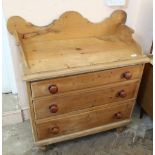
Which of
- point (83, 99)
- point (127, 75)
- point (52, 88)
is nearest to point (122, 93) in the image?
point (127, 75)

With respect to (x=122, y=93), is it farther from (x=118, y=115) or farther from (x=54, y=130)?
(x=54, y=130)

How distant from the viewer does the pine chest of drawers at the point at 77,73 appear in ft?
4.24

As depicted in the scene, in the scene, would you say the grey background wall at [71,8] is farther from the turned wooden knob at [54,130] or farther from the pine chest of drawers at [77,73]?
the turned wooden knob at [54,130]

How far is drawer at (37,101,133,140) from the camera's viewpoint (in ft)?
4.88

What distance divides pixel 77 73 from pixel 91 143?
0.70 meters

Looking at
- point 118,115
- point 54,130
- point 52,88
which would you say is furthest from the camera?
point 118,115

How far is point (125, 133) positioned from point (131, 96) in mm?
386

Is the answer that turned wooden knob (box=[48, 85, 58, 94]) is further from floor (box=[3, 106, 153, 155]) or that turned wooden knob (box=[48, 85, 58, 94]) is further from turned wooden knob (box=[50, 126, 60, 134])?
floor (box=[3, 106, 153, 155])

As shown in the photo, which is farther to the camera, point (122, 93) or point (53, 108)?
point (122, 93)

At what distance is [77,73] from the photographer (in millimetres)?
1290

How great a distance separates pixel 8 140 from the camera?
5.60 feet

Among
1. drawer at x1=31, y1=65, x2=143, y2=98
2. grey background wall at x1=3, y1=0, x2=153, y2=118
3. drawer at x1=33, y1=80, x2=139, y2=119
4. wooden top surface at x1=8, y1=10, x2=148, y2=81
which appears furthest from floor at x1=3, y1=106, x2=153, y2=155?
wooden top surface at x1=8, y1=10, x2=148, y2=81

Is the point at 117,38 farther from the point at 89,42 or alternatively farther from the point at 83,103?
the point at 83,103

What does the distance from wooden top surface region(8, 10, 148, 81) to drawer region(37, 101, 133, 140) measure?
39 cm
